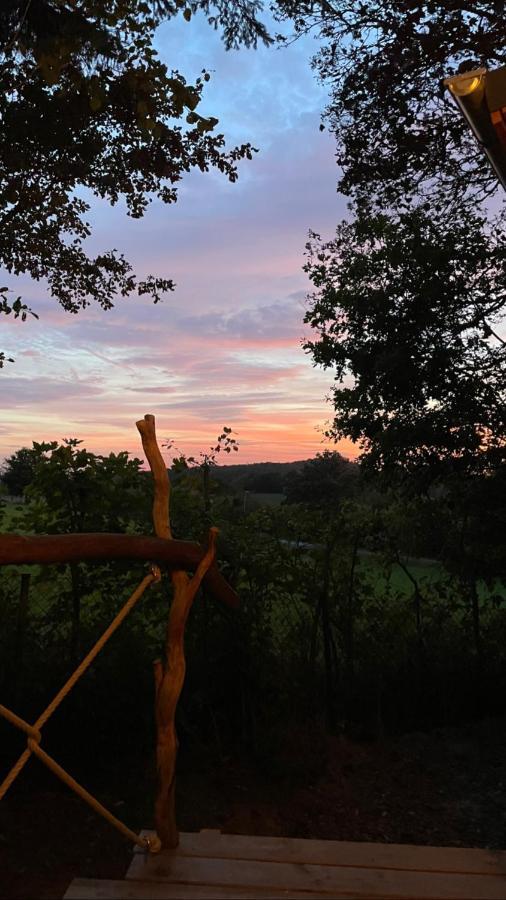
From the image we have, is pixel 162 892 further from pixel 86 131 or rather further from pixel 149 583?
pixel 86 131

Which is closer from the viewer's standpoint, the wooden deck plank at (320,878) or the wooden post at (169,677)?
the wooden deck plank at (320,878)

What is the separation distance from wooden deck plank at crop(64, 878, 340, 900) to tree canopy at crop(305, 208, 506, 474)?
398cm

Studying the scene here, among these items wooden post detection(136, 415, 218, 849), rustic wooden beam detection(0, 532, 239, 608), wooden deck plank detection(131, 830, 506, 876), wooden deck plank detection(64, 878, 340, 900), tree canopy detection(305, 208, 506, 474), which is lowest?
wooden deck plank detection(131, 830, 506, 876)

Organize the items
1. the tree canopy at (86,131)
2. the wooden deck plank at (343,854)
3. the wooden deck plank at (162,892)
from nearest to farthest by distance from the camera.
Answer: the wooden deck plank at (162,892), the wooden deck plank at (343,854), the tree canopy at (86,131)

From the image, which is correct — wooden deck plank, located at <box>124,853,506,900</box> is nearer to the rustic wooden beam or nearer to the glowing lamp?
the rustic wooden beam

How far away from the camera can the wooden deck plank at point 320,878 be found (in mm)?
1592

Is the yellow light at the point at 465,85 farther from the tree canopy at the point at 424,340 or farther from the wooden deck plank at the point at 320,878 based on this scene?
the tree canopy at the point at 424,340

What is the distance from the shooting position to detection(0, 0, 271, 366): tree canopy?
4.74 metres

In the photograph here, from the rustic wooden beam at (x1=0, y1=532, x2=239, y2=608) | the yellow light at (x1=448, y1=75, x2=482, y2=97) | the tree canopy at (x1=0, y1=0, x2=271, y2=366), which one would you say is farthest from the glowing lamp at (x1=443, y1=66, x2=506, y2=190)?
the tree canopy at (x1=0, y1=0, x2=271, y2=366)

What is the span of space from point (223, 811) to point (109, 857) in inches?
25.2

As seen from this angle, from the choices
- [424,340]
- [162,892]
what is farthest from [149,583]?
[424,340]

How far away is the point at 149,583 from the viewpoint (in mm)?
1957

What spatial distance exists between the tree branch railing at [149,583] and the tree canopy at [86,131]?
3572 millimetres

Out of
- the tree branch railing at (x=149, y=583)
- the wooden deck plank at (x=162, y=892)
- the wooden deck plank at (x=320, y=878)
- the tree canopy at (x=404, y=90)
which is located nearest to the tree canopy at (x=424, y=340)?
the tree canopy at (x=404, y=90)
